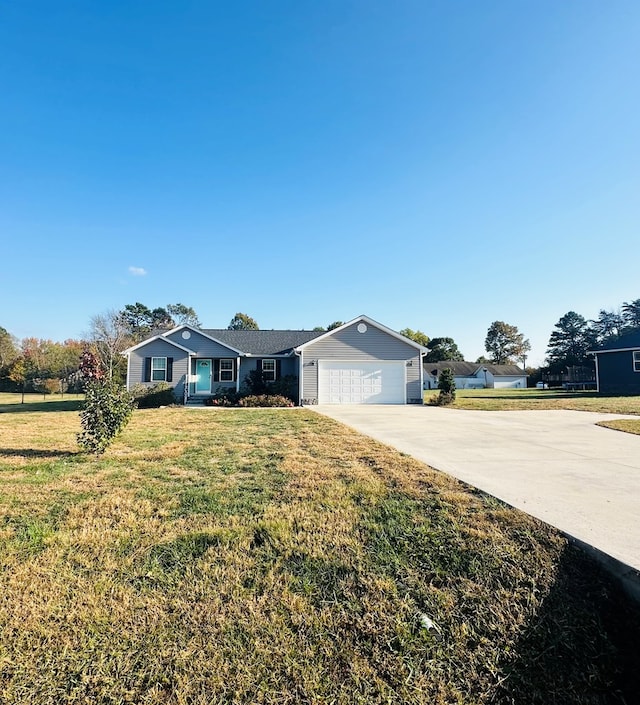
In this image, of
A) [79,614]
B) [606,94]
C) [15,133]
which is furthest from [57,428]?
[606,94]

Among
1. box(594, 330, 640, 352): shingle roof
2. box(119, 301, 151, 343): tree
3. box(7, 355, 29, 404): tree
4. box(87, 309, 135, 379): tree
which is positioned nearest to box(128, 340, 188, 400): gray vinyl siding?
box(87, 309, 135, 379): tree

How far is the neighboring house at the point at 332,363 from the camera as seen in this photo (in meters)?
19.8

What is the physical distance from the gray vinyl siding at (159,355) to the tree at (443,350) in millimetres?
54420

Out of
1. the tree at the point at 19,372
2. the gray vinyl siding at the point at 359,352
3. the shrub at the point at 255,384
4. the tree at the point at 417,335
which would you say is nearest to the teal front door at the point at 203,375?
the shrub at the point at 255,384

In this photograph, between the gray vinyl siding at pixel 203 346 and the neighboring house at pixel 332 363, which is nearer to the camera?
the neighboring house at pixel 332 363

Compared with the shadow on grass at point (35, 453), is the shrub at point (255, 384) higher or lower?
higher

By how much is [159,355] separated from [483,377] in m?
52.2

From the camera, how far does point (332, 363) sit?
1994 centimetres

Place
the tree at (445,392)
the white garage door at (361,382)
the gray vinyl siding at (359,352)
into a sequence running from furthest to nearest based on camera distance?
the tree at (445,392) → the white garage door at (361,382) → the gray vinyl siding at (359,352)

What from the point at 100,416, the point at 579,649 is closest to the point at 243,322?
the point at 100,416

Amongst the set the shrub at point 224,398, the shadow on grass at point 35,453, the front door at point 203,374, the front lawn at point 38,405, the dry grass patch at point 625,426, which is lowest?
the dry grass patch at point 625,426

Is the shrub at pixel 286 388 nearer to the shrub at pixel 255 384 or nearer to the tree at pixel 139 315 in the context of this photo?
the shrub at pixel 255 384

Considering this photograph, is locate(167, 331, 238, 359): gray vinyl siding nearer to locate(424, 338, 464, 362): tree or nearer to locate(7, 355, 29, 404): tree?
locate(7, 355, 29, 404): tree

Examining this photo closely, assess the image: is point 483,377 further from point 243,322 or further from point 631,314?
point 243,322
